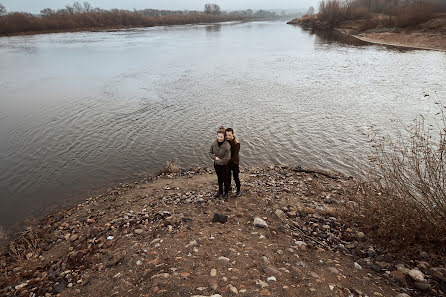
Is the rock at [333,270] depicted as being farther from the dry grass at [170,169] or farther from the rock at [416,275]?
the dry grass at [170,169]

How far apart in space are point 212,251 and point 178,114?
48.4ft

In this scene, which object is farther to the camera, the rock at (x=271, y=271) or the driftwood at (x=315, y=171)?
the driftwood at (x=315, y=171)

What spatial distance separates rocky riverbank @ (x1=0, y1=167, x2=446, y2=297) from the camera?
5.42 metres

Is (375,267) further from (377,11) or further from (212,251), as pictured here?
(377,11)

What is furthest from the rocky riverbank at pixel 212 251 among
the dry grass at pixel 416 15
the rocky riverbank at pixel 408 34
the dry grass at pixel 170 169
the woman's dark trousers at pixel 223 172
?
the dry grass at pixel 416 15

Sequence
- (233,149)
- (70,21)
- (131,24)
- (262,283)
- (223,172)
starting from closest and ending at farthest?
(262,283)
(233,149)
(223,172)
(70,21)
(131,24)

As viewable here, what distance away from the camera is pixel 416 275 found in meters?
5.44

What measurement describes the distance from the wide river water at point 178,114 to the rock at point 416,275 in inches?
280

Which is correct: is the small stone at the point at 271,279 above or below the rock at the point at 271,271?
above

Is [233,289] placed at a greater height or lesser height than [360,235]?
greater

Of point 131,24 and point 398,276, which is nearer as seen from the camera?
point 398,276

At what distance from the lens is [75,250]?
24.5ft

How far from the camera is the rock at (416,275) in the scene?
5.37 metres

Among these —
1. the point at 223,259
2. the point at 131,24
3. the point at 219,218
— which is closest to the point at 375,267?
the point at 223,259
